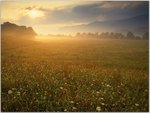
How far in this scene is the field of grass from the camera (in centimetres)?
522

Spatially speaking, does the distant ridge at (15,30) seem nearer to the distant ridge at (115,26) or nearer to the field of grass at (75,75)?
the field of grass at (75,75)

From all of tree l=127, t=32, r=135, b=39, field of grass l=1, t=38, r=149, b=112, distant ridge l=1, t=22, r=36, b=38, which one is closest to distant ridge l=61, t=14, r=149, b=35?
tree l=127, t=32, r=135, b=39

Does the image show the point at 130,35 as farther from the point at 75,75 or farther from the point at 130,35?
the point at 75,75

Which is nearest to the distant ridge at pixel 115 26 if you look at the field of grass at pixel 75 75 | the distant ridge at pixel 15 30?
the field of grass at pixel 75 75

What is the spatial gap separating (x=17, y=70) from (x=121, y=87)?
2027 millimetres

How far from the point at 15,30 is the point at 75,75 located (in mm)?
1501

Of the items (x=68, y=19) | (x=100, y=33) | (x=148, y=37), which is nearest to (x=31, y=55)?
(x=68, y=19)

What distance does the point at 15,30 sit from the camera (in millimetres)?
6047

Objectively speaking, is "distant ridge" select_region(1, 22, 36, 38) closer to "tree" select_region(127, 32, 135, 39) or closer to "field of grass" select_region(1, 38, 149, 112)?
"field of grass" select_region(1, 38, 149, 112)

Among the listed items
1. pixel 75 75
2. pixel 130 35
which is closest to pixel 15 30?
pixel 75 75

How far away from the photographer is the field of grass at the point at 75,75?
5.22 meters

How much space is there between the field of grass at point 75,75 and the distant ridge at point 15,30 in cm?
18

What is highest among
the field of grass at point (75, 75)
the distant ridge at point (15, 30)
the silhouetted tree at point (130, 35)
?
the distant ridge at point (15, 30)

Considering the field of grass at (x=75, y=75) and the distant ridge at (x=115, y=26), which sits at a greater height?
the distant ridge at (x=115, y=26)
